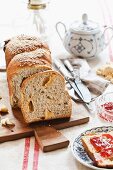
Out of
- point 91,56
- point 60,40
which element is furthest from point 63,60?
point 60,40

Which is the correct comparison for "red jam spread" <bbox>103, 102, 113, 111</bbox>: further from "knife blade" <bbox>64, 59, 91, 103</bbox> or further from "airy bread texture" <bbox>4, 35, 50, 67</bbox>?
"airy bread texture" <bbox>4, 35, 50, 67</bbox>

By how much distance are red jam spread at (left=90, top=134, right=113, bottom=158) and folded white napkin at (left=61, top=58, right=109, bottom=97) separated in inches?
15.8

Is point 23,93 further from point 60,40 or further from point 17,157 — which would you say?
point 60,40

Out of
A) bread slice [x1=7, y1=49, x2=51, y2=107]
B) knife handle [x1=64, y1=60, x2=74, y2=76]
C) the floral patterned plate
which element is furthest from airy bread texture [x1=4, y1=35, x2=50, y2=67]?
the floral patterned plate

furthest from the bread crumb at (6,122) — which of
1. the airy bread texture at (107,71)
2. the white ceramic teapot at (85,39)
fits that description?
the white ceramic teapot at (85,39)

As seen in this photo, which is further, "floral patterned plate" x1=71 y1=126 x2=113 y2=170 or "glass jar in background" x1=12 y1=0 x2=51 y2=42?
"glass jar in background" x1=12 y1=0 x2=51 y2=42

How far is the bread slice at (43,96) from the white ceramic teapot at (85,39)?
538 mm

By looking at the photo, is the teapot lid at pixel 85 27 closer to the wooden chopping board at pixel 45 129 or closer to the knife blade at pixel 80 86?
the knife blade at pixel 80 86

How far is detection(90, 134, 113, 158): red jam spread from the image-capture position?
134 cm

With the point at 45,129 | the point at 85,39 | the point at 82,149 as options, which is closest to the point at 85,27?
the point at 85,39

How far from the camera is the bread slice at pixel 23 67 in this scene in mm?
1601

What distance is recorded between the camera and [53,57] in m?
2.13

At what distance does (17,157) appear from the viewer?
142cm

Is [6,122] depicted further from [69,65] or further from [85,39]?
[85,39]
